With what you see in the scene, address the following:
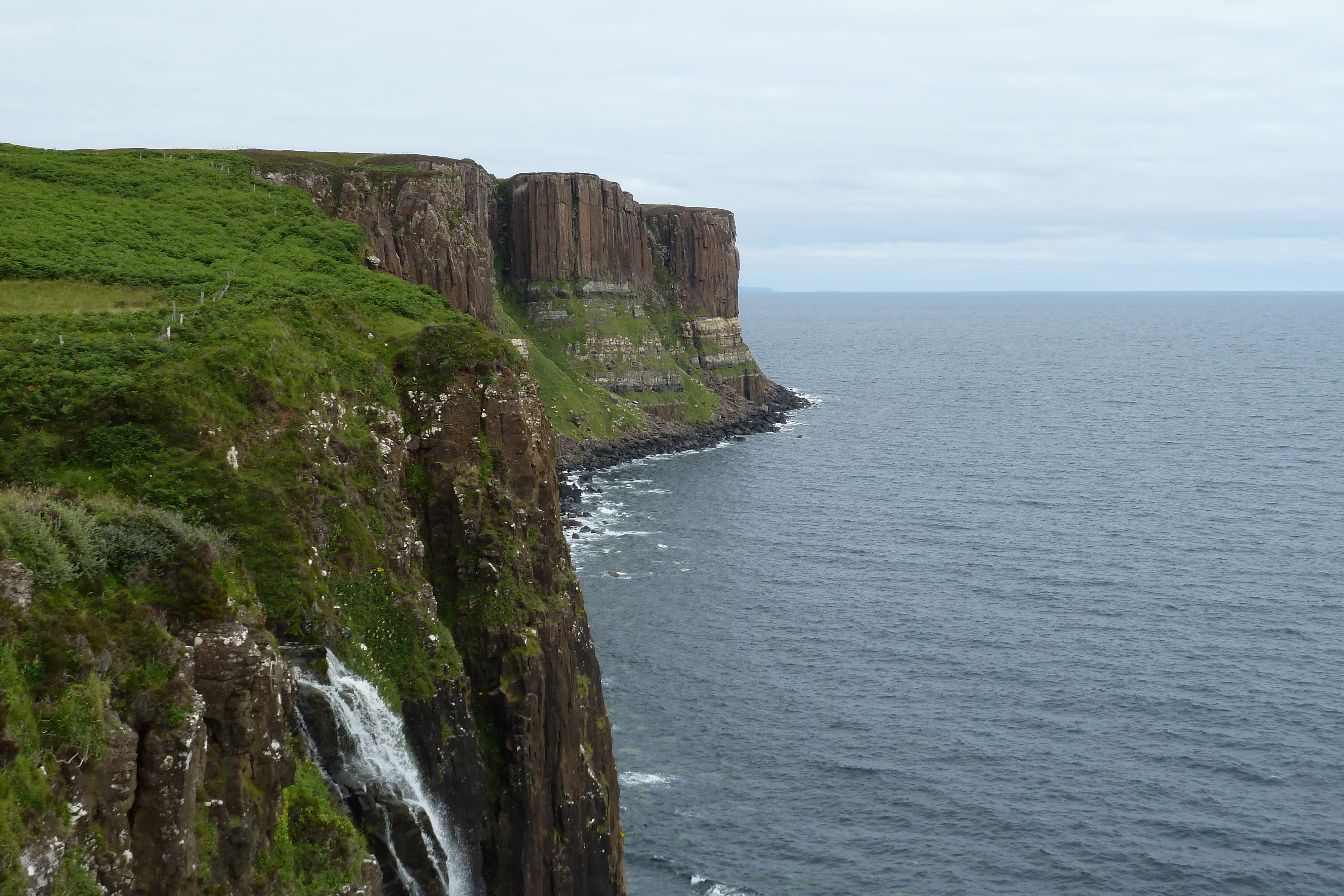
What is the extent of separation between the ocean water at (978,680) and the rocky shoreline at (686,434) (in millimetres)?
9925

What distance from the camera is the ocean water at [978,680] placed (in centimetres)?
5066

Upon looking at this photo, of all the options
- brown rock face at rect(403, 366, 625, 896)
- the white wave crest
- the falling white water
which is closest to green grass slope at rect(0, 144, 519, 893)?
the falling white water

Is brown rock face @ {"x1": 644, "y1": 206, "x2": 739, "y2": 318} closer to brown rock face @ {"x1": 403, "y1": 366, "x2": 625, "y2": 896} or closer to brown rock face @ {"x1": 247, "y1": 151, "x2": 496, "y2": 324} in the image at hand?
brown rock face @ {"x1": 247, "y1": 151, "x2": 496, "y2": 324}

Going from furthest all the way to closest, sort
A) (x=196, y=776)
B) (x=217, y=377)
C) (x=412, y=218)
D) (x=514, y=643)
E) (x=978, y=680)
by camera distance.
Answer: (x=412, y=218) → (x=978, y=680) → (x=514, y=643) → (x=217, y=377) → (x=196, y=776)

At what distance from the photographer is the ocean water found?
5066 centimetres

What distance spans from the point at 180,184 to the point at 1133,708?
6262cm

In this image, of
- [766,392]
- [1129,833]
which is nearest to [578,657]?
[1129,833]

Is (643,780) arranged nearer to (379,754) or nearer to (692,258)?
(379,754)

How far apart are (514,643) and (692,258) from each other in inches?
6257

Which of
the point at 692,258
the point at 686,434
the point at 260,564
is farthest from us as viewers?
the point at 692,258

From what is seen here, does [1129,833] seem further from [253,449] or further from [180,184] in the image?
[180,184]

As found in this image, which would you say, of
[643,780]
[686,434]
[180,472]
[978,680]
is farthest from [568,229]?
[180,472]

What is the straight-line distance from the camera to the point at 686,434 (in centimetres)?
15900

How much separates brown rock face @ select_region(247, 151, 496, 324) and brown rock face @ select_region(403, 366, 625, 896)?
22595 millimetres
